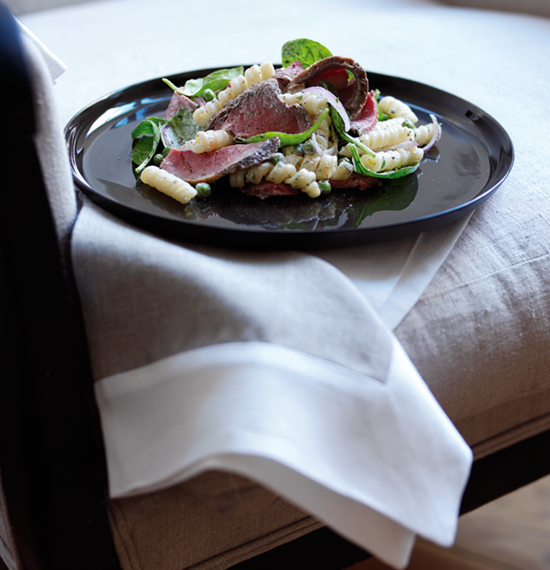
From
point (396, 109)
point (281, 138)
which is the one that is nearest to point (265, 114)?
point (281, 138)

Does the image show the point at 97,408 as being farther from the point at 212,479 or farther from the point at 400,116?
the point at 400,116

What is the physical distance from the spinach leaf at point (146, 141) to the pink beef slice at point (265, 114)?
11 cm

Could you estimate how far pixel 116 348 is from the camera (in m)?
0.57

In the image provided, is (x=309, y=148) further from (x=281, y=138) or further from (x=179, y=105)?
(x=179, y=105)

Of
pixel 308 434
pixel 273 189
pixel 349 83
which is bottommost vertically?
pixel 308 434

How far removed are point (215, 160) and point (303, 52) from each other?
0.31 metres

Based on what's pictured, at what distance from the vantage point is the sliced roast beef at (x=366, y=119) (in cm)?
82

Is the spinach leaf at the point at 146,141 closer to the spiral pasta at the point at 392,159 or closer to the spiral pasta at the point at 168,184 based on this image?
the spiral pasta at the point at 168,184

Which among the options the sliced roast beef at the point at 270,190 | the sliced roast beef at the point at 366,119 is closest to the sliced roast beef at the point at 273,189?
the sliced roast beef at the point at 270,190

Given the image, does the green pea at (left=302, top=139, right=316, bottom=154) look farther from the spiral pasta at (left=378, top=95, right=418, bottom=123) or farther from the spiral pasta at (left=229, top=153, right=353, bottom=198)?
the spiral pasta at (left=378, top=95, right=418, bottom=123)

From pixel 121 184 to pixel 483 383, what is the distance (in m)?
0.58

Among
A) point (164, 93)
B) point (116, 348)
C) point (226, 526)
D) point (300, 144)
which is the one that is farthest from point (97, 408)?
point (164, 93)

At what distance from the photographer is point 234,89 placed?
848mm

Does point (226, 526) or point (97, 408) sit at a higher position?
point (97, 408)
